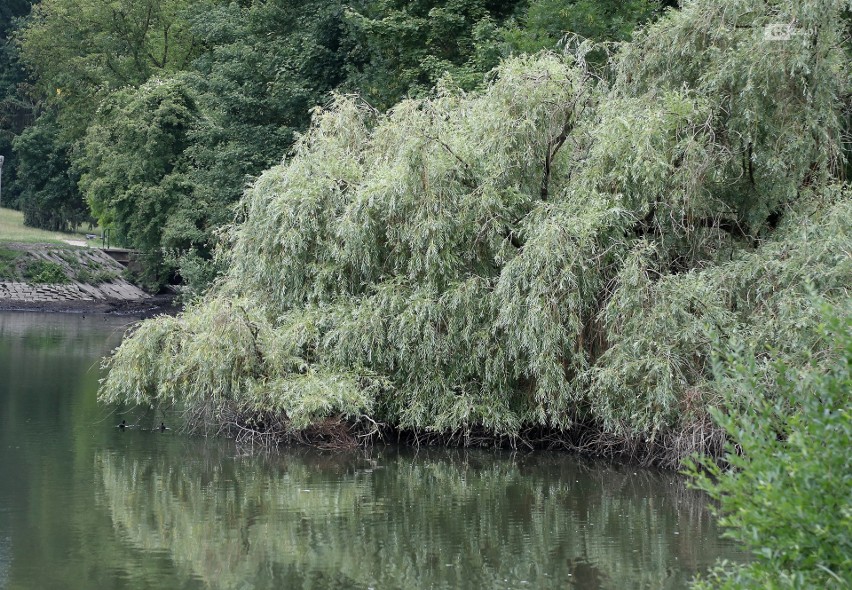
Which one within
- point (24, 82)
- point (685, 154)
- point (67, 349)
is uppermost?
point (24, 82)

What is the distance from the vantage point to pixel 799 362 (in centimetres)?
1354

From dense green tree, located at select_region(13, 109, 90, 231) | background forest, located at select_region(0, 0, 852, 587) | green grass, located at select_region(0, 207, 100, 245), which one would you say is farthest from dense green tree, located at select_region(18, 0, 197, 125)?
background forest, located at select_region(0, 0, 852, 587)

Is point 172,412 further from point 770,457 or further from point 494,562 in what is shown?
point 770,457

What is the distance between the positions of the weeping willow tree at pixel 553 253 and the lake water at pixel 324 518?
3.02 ft

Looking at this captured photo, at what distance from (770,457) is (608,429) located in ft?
31.9

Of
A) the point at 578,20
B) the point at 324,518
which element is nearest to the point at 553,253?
the point at 324,518

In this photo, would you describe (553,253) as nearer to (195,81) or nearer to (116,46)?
(195,81)

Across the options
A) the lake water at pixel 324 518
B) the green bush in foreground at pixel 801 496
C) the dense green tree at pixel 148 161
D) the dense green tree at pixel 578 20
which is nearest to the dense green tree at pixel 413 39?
the dense green tree at pixel 578 20

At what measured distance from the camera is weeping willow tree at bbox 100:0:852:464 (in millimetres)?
15125

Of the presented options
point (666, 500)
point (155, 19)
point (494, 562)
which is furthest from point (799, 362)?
point (155, 19)

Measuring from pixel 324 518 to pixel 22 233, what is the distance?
44.6 m

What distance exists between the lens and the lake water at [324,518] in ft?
34.2

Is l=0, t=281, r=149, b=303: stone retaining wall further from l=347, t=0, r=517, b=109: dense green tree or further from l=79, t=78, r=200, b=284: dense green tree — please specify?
l=347, t=0, r=517, b=109: dense green tree

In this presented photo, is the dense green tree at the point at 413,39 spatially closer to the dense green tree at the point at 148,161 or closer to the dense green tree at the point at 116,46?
the dense green tree at the point at 148,161
